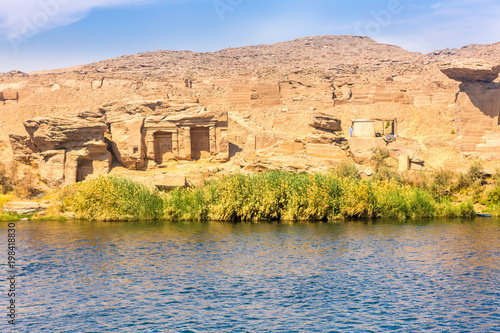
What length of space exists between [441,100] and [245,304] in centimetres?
4437

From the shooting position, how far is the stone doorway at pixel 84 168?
105 ft

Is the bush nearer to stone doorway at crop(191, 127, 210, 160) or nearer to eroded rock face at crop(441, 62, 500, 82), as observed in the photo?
eroded rock face at crop(441, 62, 500, 82)

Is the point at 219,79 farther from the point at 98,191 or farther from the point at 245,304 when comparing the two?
the point at 245,304

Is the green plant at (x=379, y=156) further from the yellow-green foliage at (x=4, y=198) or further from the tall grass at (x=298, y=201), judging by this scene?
the yellow-green foliage at (x=4, y=198)

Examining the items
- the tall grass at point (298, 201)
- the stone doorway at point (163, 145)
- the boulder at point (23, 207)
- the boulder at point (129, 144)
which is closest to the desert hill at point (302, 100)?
the boulder at point (129, 144)

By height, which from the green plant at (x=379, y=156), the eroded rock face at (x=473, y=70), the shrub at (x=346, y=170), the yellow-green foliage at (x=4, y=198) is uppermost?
the eroded rock face at (x=473, y=70)

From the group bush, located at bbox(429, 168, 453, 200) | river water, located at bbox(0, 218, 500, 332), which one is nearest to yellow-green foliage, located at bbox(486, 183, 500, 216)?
bush, located at bbox(429, 168, 453, 200)

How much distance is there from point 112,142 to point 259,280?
21.7 m

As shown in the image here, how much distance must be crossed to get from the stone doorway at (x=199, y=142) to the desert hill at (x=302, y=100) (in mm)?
1480

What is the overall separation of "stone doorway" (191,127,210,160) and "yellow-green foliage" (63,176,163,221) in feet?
29.1

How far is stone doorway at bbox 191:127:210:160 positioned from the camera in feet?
114

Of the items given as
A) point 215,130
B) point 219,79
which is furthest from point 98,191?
point 219,79

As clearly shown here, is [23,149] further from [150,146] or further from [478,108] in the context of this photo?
[478,108]

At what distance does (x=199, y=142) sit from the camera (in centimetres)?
3497
